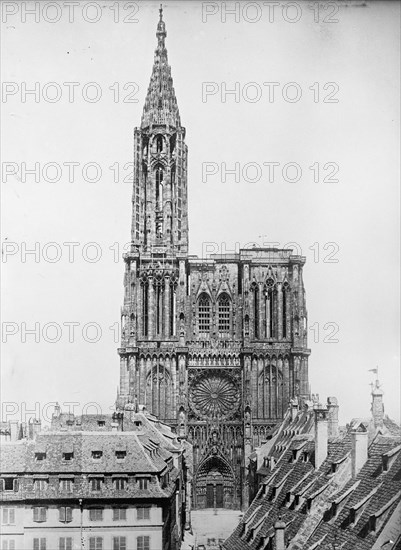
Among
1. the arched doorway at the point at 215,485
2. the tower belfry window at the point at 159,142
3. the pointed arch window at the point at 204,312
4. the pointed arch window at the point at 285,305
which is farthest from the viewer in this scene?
the tower belfry window at the point at 159,142

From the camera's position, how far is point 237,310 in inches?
3275

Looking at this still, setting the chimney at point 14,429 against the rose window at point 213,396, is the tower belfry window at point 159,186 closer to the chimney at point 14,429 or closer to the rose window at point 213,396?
the rose window at point 213,396

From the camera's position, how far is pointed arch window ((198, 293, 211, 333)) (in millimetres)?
82750

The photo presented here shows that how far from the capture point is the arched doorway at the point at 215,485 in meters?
80.8

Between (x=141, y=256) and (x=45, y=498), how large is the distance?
42.5 metres

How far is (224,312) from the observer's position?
3282 inches

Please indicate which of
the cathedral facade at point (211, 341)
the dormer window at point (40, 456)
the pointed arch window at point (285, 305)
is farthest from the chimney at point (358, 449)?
the pointed arch window at point (285, 305)

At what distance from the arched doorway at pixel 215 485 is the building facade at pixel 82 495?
35197 mm

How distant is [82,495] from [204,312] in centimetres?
4165

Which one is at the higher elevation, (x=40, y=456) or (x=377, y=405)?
(x=377, y=405)

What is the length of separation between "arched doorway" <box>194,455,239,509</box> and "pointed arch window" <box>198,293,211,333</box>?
1209 centimetres

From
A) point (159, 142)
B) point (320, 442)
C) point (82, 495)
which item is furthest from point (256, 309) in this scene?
point (320, 442)

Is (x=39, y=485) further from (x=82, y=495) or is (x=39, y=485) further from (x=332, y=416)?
(x=332, y=416)

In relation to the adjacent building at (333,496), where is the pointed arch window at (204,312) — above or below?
above
